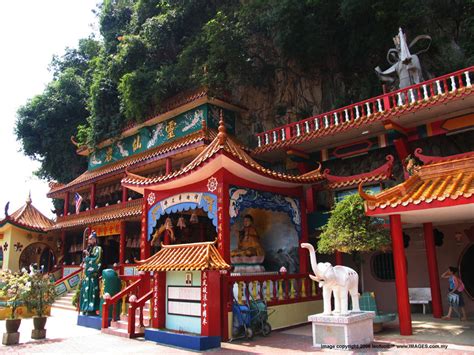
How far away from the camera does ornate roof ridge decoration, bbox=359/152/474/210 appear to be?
6.95m

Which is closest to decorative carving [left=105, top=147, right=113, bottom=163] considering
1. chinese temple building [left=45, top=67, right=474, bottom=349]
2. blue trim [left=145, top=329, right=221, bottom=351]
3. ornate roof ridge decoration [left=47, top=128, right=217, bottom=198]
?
ornate roof ridge decoration [left=47, top=128, right=217, bottom=198]

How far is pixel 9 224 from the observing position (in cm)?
2186

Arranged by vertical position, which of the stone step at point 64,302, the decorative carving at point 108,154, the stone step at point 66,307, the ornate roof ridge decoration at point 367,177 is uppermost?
the decorative carving at point 108,154

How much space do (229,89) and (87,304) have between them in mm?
10951

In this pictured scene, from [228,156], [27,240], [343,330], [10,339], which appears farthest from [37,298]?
[27,240]

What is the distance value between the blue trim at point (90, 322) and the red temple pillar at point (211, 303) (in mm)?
4353

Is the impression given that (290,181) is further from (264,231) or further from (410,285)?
(410,285)

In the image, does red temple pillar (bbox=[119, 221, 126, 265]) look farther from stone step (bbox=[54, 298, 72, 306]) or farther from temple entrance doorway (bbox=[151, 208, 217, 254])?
temple entrance doorway (bbox=[151, 208, 217, 254])

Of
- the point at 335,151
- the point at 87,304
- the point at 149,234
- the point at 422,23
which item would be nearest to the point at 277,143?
the point at 335,151

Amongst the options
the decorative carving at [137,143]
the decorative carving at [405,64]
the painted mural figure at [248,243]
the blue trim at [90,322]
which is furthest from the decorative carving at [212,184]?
the decorative carving at [137,143]

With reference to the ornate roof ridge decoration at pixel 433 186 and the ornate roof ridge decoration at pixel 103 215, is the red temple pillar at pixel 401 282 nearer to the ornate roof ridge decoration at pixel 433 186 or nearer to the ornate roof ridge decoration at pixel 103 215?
the ornate roof ridge decoration at pixel 433 186

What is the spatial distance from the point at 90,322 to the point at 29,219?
1480 cm

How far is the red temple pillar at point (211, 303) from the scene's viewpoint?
8.02 meters

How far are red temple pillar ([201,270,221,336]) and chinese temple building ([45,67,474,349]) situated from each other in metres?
0.02
